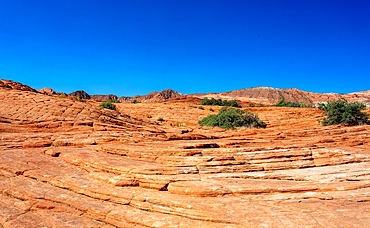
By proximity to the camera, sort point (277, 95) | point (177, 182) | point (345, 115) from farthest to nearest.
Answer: point (277, 95), point (345, 115), point (177, 182)

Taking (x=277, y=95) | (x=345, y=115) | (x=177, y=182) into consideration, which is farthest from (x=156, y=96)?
(x=177, y=182)

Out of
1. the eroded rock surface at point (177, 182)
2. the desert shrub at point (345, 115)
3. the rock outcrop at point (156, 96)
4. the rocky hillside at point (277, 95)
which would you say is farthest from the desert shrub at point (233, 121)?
the rock outcrop at point (156, 96)

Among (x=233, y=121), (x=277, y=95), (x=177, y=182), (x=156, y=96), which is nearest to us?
(x=177, y=182)

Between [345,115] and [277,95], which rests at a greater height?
[277,95]

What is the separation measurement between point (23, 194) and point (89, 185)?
64.3 inches

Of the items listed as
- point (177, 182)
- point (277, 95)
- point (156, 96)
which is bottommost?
point (177, 182)

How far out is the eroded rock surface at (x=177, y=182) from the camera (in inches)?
245

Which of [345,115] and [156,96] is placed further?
[156,96]

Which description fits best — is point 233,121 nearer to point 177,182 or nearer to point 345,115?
point 345,115

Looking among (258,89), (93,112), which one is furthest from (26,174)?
(258,89)

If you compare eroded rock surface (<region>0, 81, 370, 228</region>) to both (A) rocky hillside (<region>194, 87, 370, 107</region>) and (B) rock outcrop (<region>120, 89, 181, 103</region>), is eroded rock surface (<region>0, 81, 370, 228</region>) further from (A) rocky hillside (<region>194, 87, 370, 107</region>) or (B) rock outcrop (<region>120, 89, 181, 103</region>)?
(A) rocky hillside (<region>194, 87, 370, 107</region>)

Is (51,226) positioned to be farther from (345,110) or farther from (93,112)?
(345,110)

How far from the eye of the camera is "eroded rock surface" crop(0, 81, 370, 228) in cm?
623

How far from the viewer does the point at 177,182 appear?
25.0 ft
